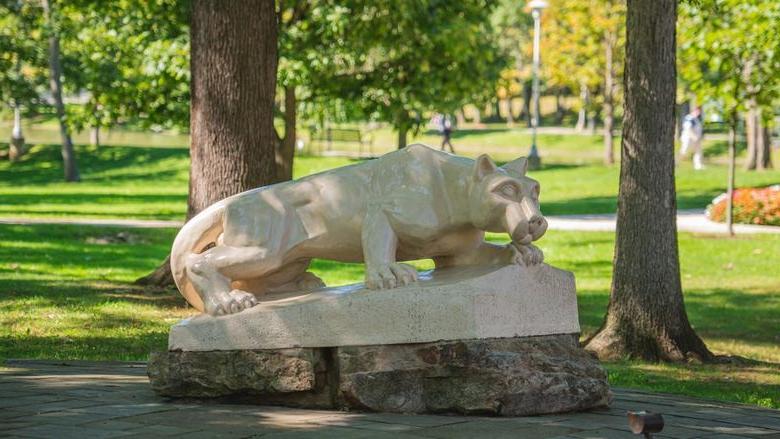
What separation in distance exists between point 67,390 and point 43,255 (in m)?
12.0

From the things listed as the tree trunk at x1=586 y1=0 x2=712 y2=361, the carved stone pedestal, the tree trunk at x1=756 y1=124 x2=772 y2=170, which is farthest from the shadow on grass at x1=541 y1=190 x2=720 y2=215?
the carved stone pedestal

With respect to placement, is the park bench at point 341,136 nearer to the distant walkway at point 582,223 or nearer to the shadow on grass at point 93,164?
the shadow on grass at point 93,164

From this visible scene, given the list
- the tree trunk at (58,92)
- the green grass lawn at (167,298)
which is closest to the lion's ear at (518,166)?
the green grass lawn at (167,298)

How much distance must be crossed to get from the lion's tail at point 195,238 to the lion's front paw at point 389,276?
122 cm

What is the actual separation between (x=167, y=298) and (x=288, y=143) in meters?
8.52

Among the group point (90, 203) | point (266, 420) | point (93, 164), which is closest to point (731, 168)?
point (90, 203)

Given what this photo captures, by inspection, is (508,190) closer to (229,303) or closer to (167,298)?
(229,303)

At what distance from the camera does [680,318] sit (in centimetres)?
1195

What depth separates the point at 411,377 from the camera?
24.1 feet

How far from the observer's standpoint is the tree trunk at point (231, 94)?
13070mm

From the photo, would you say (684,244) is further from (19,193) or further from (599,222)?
(19,193)

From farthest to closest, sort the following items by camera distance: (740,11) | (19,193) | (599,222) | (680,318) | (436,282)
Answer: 1. (19,193)
2. (599,222)
3. (740,11)
4. (680,318)
5. (436,282)

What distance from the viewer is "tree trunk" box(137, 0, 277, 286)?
13070 millimetres

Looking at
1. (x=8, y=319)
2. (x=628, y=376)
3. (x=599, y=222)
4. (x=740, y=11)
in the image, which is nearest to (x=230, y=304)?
(x=628, y=376)
